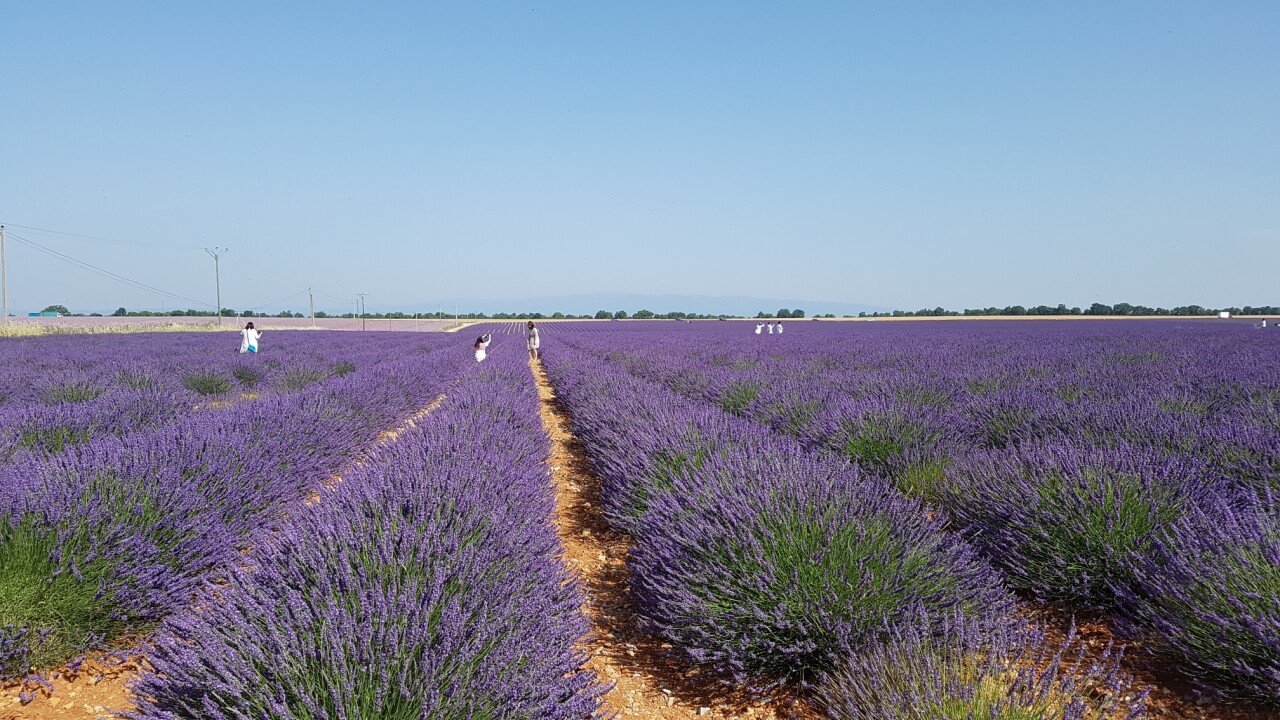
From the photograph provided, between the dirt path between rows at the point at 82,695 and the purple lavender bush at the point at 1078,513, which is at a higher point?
Result: the purple lavender bush at the point at 1078,513

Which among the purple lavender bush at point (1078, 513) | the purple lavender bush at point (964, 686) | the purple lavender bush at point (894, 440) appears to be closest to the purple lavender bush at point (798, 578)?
the purple lavender bush at point (964, 686)

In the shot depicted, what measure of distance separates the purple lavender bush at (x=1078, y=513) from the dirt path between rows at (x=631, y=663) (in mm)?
1101

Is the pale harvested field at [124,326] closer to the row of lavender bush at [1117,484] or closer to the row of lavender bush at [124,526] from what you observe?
the row of lavender bush at [124,526]

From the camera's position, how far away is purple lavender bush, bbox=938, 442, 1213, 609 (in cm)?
251

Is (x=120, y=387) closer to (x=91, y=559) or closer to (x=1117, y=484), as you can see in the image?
(x=91, y=559)

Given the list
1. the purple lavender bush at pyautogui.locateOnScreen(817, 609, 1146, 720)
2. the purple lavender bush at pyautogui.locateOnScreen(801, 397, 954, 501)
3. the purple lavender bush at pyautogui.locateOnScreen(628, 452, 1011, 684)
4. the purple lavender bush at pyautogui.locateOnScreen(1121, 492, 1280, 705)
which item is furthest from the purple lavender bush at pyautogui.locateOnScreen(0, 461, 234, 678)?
the purple lavender bush at pyautogui.locateOnScreen(1121, 492, 1280, 705)

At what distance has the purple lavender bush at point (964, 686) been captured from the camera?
4.71ft

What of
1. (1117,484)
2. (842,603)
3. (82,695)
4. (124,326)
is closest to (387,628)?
(842,603)

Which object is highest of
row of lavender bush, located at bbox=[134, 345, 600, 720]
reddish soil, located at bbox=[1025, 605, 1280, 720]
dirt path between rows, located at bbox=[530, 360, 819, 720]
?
row of lavender bush, located at bbox=[134, 345, 600, 720]

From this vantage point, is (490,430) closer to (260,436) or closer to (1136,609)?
(260,436)

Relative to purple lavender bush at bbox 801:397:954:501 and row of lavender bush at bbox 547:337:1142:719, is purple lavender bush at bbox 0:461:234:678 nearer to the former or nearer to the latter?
row of lavender bush at bbox 547:337:1142:719

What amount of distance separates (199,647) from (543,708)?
2.76ft

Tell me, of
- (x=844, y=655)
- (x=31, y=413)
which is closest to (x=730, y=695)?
(x=844, y=655)

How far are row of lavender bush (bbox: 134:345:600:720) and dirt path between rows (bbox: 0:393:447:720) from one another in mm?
535
